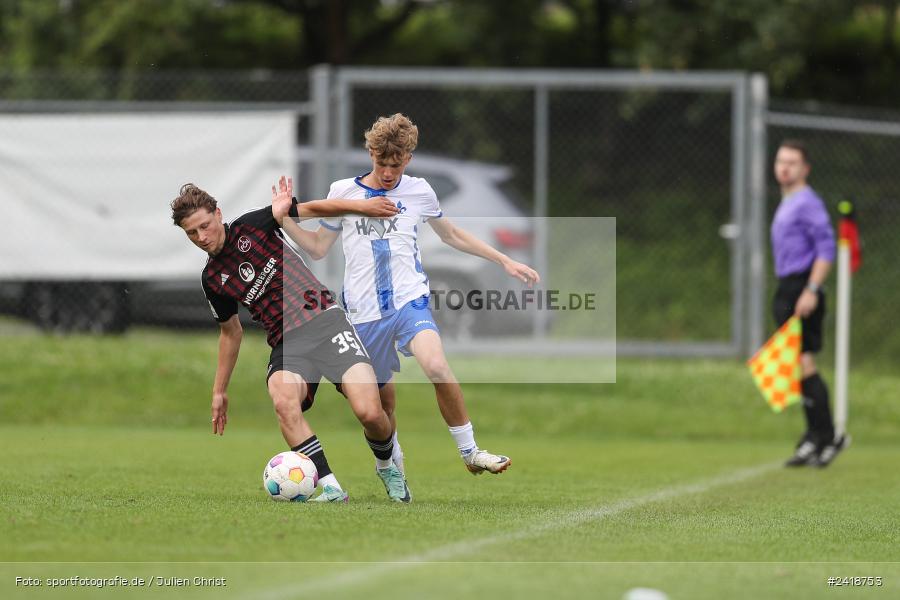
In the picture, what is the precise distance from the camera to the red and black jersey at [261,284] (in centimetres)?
676

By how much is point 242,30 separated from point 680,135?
309 inches

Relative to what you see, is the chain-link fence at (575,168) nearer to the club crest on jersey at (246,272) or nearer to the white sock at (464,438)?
the white sock at (464,438)

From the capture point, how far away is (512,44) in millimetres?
19172

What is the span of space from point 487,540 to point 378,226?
2.10 metres

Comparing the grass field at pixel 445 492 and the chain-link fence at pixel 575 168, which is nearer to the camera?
the grass field at pixel 445 492

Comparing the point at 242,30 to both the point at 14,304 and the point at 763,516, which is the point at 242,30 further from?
the point at 763,516

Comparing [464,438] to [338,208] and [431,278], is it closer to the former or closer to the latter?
[338,208]

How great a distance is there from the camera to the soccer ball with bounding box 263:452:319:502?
646 cm

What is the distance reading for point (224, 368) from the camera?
6816mm

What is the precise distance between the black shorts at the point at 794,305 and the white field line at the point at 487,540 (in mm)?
1717

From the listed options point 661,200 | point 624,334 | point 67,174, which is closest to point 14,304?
point 67,174

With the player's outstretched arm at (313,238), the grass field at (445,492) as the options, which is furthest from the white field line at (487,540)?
the player's outstretched arm at (313,238)

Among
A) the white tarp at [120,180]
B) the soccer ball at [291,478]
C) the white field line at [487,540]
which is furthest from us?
the white tarp at [120,180]

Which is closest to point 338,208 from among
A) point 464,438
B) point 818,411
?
point 464,438
